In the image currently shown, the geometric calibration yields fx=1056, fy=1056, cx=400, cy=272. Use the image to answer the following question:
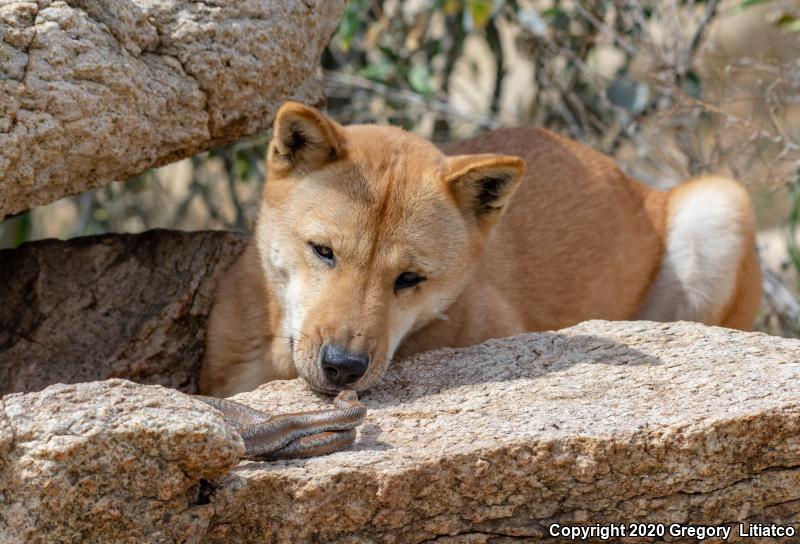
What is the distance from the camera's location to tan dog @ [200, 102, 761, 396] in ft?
15.6

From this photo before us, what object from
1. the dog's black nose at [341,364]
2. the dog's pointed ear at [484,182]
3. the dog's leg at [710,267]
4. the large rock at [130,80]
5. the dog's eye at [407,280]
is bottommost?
the dog's leg at [710,267]

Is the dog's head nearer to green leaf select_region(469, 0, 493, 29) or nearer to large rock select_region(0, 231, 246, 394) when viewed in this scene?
large rock select_region(0, 231, 246, 394)

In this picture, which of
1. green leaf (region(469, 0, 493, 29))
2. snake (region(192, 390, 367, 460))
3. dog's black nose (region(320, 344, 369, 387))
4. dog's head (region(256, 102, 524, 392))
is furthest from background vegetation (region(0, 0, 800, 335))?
snake (region(192, 390, 367, 460))

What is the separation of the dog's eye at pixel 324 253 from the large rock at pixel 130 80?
3.01 feet

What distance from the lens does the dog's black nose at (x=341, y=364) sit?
4.39m

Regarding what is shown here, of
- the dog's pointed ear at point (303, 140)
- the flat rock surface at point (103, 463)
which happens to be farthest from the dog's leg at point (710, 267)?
the flat rock surface at point (103, 463)

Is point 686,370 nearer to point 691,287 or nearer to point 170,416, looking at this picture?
point 170,416

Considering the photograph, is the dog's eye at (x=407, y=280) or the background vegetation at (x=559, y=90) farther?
the background vegetation at (x=559, y=90)

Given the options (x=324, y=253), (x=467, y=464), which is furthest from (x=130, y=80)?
(x=467, y=464)

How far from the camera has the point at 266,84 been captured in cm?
534

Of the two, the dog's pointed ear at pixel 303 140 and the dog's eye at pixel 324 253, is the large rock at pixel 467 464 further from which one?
the dog's pointed ear at pixel 303 140

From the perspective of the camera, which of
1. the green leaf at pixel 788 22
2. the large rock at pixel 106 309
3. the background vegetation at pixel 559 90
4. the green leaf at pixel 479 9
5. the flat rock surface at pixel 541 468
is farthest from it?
the background vegetation at pixel 559 90

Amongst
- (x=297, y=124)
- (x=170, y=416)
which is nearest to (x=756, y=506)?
(x=170, y=416)

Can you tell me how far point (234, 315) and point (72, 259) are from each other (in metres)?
1.04
